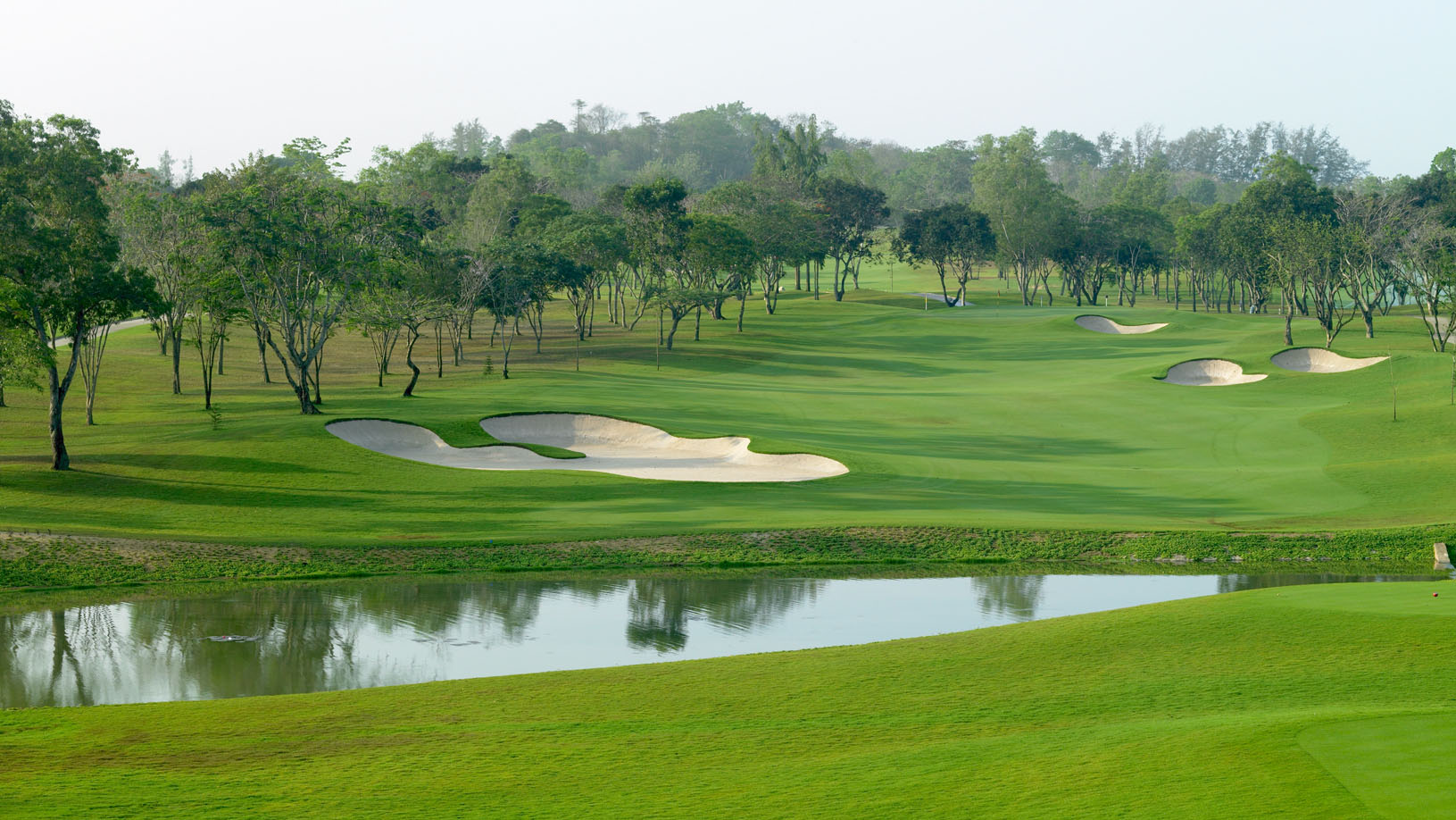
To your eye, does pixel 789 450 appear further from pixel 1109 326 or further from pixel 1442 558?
pixel 1109 326

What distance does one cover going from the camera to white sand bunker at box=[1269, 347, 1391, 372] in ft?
219

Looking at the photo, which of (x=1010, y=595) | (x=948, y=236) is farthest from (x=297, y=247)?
(x=948, y=236)

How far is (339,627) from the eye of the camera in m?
22.2

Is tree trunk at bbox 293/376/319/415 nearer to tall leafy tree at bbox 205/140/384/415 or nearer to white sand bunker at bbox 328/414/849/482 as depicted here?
tall leafy tree at bbox 205/140/384/415

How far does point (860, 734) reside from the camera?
42.9 feet

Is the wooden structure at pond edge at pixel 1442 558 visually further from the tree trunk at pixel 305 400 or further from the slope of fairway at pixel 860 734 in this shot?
the tree trunk at pixel 305 400

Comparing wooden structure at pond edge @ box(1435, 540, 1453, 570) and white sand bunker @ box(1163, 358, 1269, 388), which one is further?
white sand bunker @ box(1163, 358, 1269, 388)

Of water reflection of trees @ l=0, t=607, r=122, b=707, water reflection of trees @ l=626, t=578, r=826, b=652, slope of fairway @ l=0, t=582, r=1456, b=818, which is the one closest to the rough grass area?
water reflection of trees @ l=626, t=578, r=826, b=652

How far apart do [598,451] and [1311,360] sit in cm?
4671

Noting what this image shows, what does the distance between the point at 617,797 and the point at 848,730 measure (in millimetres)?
3419

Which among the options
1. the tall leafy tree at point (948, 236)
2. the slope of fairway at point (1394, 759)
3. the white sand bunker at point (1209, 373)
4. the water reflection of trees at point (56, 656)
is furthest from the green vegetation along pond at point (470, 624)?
the tall leafy tree at point (948, 236)

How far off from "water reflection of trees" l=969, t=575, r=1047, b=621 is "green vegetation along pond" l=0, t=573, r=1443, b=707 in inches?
2.6

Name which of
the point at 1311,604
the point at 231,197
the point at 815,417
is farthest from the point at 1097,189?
the point at 1311,604

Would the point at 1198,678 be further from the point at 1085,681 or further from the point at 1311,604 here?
the point at 1311,604
